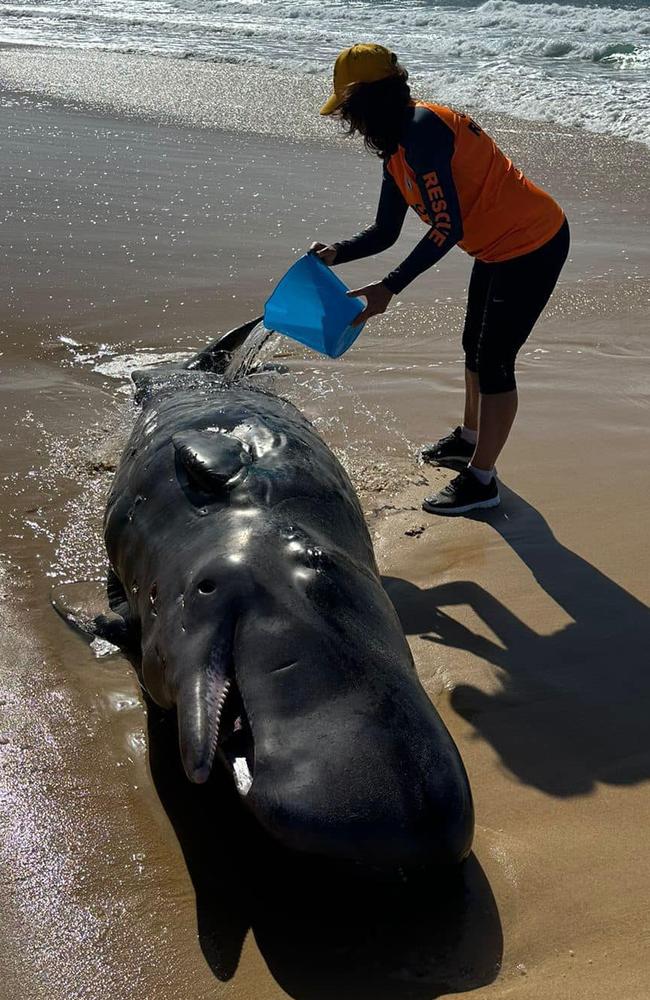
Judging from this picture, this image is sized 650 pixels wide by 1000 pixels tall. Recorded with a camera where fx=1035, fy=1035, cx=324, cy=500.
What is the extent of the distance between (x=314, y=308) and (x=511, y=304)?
96 centimetres

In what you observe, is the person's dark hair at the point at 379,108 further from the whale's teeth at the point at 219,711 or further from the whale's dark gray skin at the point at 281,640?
the whale's teeth at the point at 219,711

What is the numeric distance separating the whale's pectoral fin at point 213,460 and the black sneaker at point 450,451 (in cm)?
207

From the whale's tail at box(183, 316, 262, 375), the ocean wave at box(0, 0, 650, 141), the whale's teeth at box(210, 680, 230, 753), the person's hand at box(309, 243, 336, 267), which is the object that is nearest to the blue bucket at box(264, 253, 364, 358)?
the person's hand at box(309, 243, 336, 267)

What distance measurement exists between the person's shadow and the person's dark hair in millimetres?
1968

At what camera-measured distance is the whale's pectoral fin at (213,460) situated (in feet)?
12.0

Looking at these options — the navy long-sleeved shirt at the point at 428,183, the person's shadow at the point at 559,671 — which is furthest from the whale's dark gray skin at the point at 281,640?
the navy long-sleeved shirt at the point at 428,183

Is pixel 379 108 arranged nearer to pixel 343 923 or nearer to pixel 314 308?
pixel 314 308

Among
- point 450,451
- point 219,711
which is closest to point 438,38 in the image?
point 450,451

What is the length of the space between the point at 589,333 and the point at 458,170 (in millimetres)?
2946

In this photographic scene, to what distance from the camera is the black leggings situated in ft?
16.5

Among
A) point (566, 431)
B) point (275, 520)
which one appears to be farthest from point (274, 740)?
point (566, 431)

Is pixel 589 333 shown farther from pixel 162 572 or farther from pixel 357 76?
pixel 162 572

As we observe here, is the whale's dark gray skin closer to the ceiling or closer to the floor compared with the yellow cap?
closer to the floor

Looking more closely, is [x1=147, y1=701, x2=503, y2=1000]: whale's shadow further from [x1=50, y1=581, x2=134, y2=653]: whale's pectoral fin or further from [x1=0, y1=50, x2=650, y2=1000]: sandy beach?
[x1=50, y1=581, x2=134, y2=653]: whale's pectoral fin
